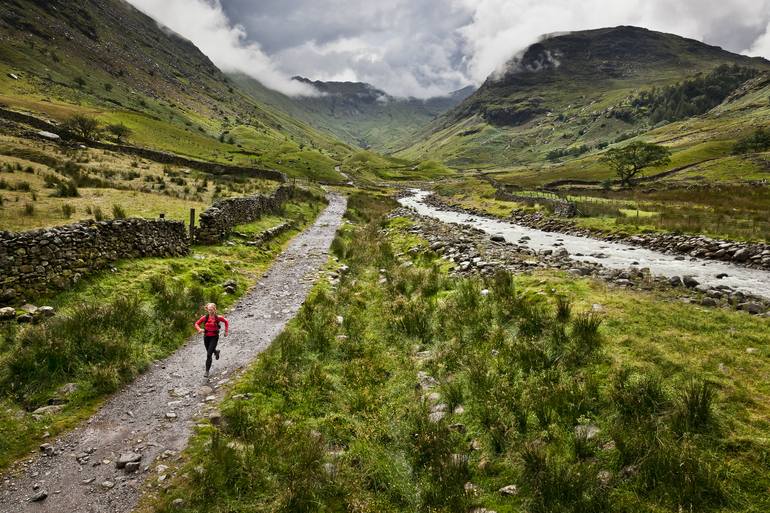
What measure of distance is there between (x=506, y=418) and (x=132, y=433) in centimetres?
697

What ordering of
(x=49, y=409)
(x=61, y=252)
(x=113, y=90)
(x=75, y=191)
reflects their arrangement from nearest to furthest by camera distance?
(x=49, y=409) → (x=61, y=252) → (x=75, y=191) → (x=113, y=90)

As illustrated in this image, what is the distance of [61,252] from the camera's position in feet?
39.4

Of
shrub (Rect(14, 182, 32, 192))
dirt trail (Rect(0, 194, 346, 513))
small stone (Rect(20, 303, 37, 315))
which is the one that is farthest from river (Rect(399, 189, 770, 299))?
shrub (Rect(14, 182, 32, 192))

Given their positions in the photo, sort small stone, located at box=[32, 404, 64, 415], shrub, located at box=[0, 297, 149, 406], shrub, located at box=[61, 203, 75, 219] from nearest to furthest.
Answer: small stone, located at box=[32, 404, 64, 415] → shrub, located at box=[0, 297, 149, 406] → shrub, located at box=[61, 203, 75, 219]

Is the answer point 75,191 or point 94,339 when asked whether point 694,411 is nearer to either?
point 94,339

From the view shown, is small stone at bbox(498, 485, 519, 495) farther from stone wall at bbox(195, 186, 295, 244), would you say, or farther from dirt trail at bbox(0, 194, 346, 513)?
stone wall at bbox(195, 186, 295, 244)

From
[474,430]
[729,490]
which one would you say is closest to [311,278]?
[474,430]

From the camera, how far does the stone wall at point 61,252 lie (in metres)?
10.8

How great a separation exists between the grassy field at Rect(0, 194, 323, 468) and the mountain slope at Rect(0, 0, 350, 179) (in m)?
67.0

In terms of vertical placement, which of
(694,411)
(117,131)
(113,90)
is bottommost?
(694,411)

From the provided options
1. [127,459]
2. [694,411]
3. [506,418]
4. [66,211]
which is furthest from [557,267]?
[66,211]

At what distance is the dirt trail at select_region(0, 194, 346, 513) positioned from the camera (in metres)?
5.78

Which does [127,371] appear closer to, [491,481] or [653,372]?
[491,481]

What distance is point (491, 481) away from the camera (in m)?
6.00
